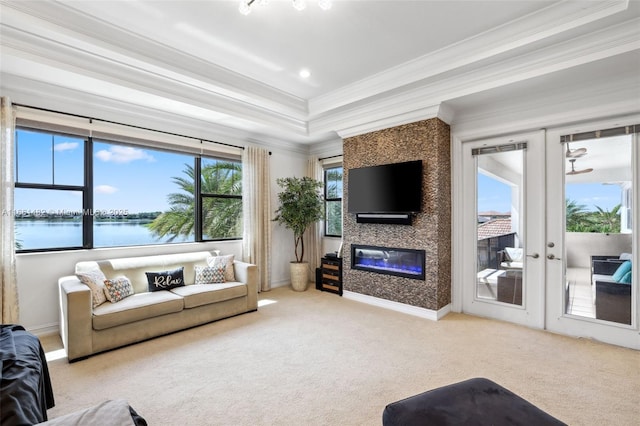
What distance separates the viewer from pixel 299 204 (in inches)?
206

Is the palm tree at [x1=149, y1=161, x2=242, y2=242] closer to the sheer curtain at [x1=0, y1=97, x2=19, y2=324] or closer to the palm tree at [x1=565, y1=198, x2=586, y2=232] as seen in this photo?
the sheer curtain at [x1=0, y1=97, x2=19, y2=324]

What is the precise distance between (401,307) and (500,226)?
66.3 inches

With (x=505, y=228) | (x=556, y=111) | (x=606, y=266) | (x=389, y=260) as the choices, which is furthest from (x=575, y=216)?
(x=389, y=260)

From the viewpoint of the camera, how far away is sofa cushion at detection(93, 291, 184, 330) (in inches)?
114

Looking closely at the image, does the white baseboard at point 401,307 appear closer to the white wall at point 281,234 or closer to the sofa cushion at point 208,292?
the white wall at point 281,234

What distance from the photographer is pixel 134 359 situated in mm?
2803

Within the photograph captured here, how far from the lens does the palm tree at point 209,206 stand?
4.68m

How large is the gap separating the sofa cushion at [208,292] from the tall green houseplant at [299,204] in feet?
5.32

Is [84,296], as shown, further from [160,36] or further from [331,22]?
Result: [331,22]

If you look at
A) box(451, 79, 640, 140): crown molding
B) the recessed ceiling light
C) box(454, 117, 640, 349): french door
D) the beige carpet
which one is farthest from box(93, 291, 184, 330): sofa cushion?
box(451, 79, 640, 140): crown molding

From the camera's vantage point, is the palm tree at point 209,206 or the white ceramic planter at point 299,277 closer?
the palm tree at point 209,206

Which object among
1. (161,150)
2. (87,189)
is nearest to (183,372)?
(87,189)

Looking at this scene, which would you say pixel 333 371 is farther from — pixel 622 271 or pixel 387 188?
pixel 622 271

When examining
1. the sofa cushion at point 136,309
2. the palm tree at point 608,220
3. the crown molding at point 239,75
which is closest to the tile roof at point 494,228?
the palm tree at point 608,220
